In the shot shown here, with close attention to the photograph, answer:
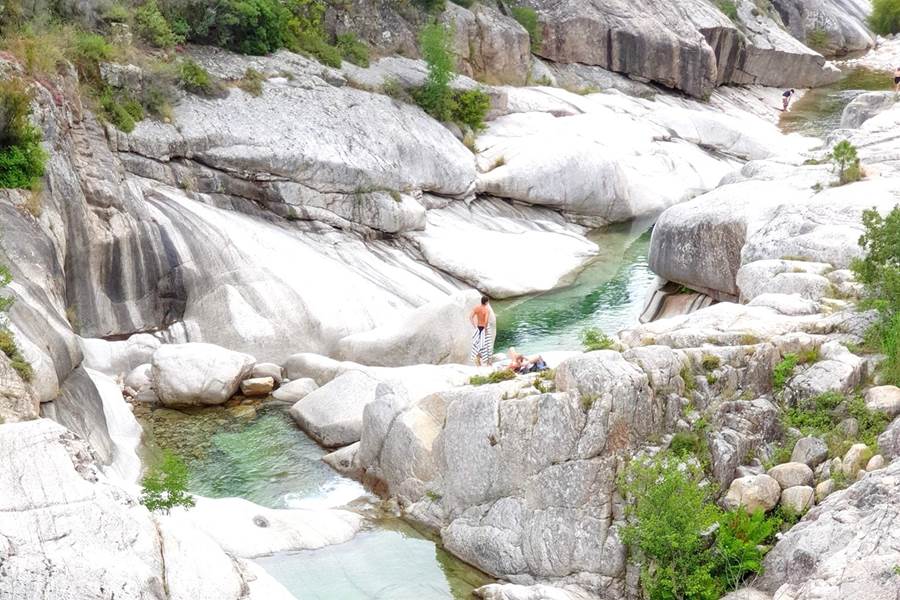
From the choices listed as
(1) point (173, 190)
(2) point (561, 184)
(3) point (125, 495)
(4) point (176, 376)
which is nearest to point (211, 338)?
(4) point (176, 376)

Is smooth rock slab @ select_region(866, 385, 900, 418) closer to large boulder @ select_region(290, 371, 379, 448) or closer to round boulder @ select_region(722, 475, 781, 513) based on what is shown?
round boulder @ select_region(722, 475, 781, 513)

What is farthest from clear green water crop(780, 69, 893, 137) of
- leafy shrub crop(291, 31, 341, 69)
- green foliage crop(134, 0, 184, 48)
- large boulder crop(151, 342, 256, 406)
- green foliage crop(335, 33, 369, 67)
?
large boulder crop(151, 342, 256, 406)

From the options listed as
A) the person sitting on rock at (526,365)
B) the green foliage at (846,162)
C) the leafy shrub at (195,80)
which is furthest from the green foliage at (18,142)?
the green foliage at (846,162)

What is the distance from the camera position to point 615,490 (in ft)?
55.6

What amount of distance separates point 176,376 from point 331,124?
1385 cm

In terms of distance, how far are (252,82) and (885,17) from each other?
65.1m

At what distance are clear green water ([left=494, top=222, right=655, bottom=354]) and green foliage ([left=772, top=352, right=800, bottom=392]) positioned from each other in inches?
449

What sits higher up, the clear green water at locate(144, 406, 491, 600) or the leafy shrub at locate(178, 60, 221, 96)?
the leafy shrub at locate(178, 60, 221, 96)

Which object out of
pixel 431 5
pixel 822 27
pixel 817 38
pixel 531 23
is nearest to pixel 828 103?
pixel 817 38

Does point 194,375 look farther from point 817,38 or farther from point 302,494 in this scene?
point 817,38

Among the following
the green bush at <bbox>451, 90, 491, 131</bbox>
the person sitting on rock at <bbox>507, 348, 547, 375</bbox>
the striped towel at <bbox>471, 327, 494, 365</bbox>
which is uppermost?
the person sitting on rock at <bbox>507, 348, 547, 375</bbox>

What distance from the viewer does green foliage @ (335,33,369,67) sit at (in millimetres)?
42125

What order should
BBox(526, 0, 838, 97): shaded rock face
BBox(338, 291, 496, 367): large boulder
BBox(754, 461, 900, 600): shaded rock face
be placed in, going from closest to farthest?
BBox(754, 461, 900, 600): shaded rock face < BBox(338, 291, 496, 367): large boulder < BBox(526, 0, 838, 97): shaded rock face

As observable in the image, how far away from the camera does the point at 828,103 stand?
63.5m
